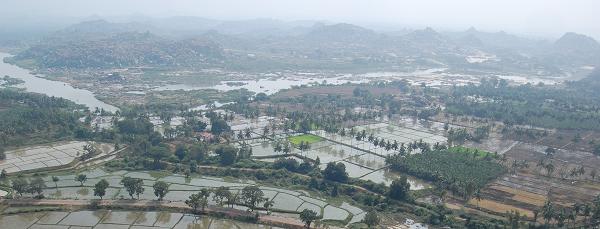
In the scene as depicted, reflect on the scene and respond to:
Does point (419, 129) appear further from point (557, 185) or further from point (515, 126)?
point (557, 185)

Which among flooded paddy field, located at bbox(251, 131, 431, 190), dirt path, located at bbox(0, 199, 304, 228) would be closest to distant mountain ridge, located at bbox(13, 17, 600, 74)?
flooded paddy field, located at bbox(251, 131, 431, 190)

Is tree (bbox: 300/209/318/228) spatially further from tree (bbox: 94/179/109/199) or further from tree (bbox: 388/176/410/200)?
tree (bbox: 94/179/109/199)

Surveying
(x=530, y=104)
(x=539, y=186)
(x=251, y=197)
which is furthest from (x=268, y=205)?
(x=530, y=104)

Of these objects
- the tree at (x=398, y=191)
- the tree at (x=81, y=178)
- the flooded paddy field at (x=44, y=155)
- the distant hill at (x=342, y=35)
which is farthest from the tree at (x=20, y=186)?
the distant hill at (x=342, y=35)

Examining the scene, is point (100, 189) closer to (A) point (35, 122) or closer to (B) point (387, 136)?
(A) point (35, 122)

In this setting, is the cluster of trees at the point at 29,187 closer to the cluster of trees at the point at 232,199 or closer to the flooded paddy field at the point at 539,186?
the cluster of trees at the point at 232,199

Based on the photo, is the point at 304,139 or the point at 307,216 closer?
the point at 307,216

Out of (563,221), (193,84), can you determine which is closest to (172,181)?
(563,221)

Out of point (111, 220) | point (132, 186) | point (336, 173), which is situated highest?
point (132, 186)
